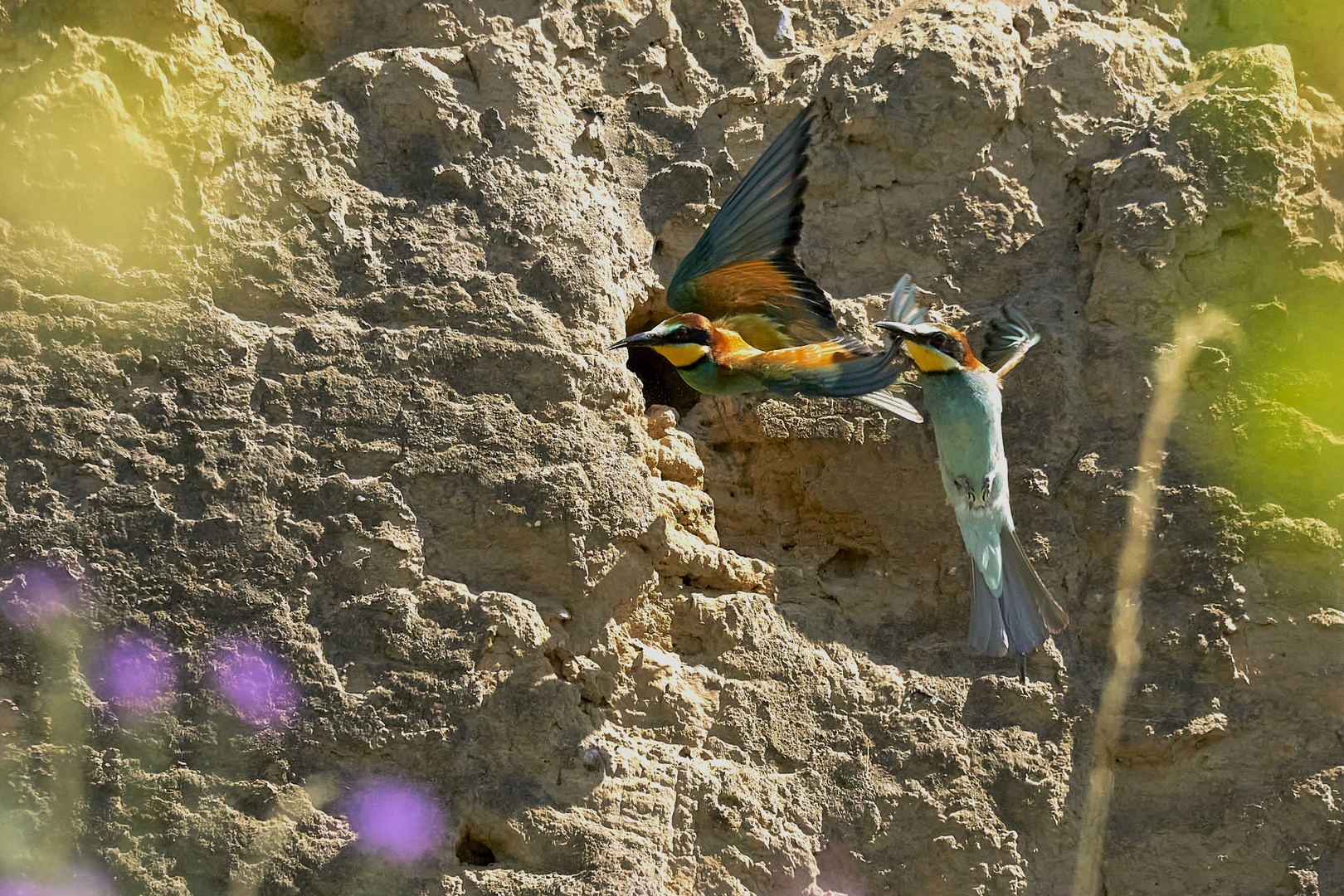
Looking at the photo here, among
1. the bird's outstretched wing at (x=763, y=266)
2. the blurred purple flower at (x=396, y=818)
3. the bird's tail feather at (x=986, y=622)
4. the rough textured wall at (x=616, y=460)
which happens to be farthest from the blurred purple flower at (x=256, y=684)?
the bird's tail feather at (x=986, y=622)

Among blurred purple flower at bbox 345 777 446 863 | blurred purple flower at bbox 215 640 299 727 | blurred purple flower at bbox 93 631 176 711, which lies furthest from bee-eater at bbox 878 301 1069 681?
blurred purple flower at bbox 93 631 176 711

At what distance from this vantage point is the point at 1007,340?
263 cm

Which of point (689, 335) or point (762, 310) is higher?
point (762, 310)

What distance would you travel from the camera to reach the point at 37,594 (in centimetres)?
204

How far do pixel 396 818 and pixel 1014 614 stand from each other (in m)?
1.18

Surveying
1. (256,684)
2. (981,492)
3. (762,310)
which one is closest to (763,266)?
(762,310)

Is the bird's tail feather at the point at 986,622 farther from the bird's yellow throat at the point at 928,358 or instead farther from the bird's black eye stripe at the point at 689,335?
the bird's black eye stripe at the point at 689,335

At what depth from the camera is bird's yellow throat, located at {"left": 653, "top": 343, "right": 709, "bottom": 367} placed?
246 cm

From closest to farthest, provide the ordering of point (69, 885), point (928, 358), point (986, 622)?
point (69, 885), point (986, 622), point (928, 358)

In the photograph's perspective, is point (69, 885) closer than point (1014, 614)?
Yes

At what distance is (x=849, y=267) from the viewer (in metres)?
2.83

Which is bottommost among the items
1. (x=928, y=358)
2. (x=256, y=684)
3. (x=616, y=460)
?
(x=256, y=684)

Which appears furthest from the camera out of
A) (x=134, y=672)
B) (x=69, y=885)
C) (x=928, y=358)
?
(x=928, y=358)

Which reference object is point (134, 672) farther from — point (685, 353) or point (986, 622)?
point (986, 622)
